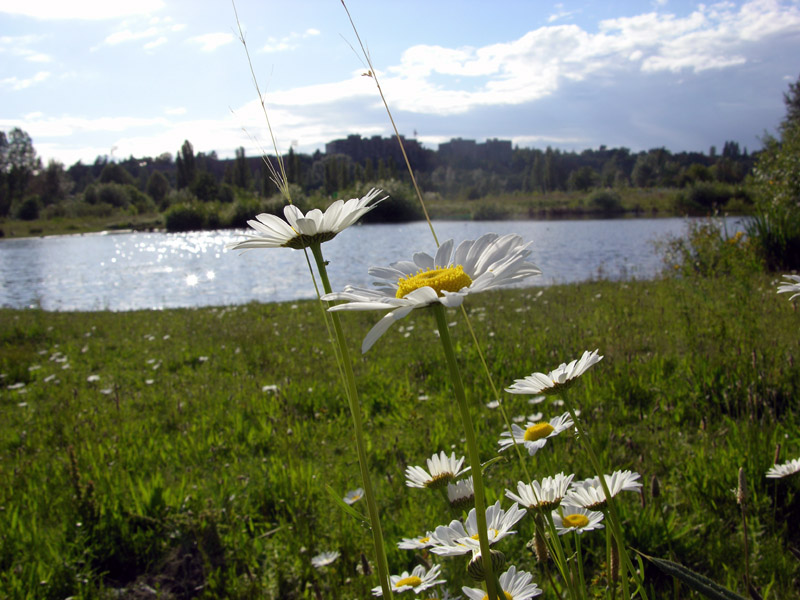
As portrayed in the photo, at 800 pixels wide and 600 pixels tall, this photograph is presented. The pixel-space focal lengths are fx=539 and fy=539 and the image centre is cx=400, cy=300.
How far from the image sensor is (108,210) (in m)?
54.8

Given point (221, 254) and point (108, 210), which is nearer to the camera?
point (221, 254)

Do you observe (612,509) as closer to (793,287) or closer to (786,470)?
(793,287)

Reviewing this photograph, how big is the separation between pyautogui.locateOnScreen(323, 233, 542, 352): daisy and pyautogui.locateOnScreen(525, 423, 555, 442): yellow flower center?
532 mm

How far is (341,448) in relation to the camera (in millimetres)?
3062

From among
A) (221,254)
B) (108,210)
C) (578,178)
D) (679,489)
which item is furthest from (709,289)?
(578,178)

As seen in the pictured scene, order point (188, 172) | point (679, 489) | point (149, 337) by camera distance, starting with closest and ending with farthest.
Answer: point (679, 489) < point (149, 337) < point (188, 172)

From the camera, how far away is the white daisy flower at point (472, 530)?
2.78 ft

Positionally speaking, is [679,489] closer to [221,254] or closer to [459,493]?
[459,493]

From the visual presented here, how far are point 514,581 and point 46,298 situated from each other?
14.4 meters

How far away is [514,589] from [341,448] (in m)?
2.32

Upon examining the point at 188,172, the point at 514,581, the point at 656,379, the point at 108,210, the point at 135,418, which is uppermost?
the point at 188,172

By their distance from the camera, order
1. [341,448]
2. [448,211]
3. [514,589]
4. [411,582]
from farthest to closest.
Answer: [448,211] < [341,448] < [411,582] < [514,589]

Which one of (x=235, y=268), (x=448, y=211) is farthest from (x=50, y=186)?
(x=235, y=268)

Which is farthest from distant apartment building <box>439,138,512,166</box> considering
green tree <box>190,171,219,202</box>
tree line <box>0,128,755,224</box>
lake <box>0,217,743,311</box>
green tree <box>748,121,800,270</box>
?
green tree <box>748,121,800,270</box>
